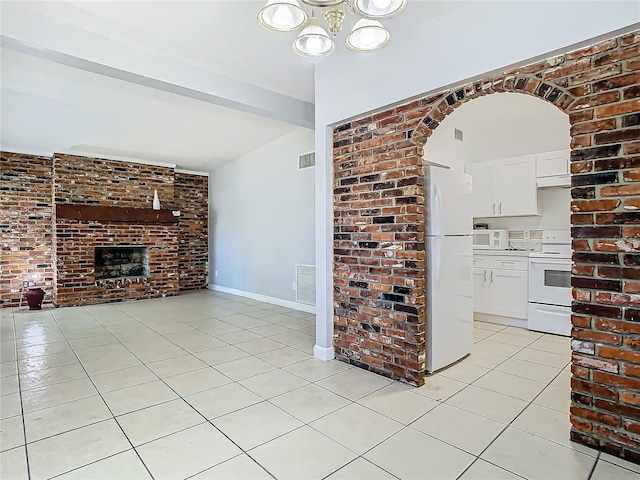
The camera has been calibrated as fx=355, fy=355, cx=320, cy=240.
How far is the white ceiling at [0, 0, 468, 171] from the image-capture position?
2428 millimetres

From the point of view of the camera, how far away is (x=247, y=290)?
6.56 meters

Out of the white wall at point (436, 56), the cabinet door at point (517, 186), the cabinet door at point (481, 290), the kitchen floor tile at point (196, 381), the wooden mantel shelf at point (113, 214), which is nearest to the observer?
the white wall at point (436, 56)

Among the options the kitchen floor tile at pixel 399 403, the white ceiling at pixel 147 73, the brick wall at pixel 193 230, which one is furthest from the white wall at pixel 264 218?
the kitchen floor tile at pixel 399 403

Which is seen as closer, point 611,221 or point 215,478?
point 215,478

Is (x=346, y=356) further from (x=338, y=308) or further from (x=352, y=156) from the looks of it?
(x=352, y=156)

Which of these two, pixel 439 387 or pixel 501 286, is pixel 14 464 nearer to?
pixel 439 387

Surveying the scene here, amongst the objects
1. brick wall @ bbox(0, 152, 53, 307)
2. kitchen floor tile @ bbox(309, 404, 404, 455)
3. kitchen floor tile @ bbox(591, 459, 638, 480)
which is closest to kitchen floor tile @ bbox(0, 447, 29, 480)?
kitchen floor tile @ bbox(309, 404, 404, 455)

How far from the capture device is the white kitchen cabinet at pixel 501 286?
415cm

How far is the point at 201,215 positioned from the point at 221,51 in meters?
5.22

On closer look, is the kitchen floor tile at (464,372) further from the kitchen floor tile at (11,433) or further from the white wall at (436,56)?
the kitchen floor tile at (11,433)

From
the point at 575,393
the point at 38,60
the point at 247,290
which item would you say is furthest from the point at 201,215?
the point at 575,393

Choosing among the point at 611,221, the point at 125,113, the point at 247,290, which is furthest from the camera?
the point at 247,290

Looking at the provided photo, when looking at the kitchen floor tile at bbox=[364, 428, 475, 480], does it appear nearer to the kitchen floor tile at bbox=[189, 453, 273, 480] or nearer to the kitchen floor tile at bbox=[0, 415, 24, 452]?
the kitchen floor tile at bbox=[189, 453, 273, 480]

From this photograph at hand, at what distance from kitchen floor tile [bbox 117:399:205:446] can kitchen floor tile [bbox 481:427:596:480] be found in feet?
5.41
